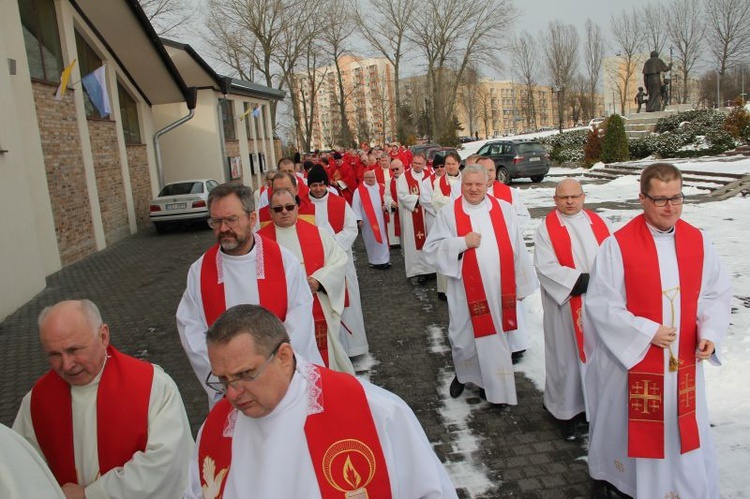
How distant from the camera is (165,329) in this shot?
27.5 feet

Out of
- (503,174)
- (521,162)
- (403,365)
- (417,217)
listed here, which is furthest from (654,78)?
(403,365)

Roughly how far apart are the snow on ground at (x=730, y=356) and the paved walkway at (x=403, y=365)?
681 mm

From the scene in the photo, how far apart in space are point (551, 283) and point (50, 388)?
3.20 metres

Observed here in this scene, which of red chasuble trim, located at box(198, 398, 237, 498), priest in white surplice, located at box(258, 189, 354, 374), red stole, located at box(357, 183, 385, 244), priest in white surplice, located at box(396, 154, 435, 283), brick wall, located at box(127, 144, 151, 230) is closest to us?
red chasuble trim, located at box(198, 398, 237, 498)

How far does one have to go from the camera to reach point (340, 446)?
202 cm

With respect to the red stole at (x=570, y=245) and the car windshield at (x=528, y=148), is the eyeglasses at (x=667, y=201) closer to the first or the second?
the red stole at (x=570, y=245)

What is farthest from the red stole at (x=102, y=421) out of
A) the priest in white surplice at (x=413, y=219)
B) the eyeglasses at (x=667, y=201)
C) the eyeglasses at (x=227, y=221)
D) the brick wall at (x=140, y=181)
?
the brick wall at (x=140, y=181)

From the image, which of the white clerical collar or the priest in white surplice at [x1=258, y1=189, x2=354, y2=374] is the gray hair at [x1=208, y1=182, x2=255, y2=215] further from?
the white clerical collar

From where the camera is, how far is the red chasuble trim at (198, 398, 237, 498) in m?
2.05

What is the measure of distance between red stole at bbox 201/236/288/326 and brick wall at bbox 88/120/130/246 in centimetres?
1379

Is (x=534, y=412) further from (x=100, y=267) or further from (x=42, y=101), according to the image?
(x=42, y=101)

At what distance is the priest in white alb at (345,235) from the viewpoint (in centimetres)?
635

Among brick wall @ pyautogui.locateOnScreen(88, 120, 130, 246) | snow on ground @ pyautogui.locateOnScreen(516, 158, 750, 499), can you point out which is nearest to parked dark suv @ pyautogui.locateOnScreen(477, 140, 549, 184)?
snow on ground @ pyautogui.locateOnScreen(516, 158, 750, 499)

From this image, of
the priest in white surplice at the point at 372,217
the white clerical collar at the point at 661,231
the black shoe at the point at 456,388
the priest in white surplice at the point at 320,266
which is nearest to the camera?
the white clerical collar at the point at 661,231
